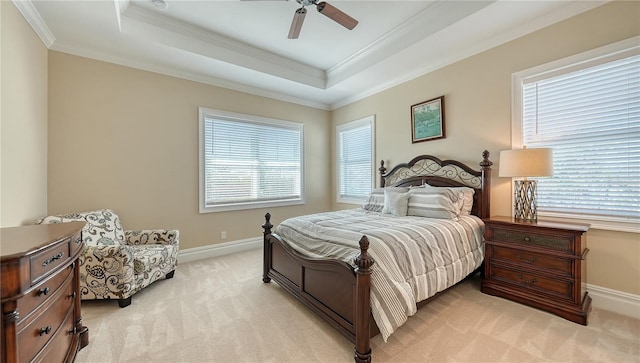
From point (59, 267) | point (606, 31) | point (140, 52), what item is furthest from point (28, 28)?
point (606, 31)

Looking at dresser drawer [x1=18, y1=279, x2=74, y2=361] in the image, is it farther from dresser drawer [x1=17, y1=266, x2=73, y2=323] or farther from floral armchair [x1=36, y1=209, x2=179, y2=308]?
floral armchair [x1=36, y1=209, x2=179, y2=308]

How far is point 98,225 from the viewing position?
2.87m

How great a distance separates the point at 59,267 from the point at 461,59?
4.44 meters

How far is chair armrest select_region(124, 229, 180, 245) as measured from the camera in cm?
314

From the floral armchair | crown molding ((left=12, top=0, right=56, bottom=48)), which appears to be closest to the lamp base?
the floral armchair

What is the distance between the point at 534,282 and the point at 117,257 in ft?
13.1

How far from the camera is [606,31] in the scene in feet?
7.70

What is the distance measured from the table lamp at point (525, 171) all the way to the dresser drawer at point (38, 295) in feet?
11.8

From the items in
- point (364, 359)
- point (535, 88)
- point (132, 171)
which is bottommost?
point (364, 359)

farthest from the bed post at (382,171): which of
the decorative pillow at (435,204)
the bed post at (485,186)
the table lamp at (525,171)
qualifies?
the table lamp at (525,171)

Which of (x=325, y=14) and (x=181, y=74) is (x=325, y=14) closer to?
(x=325, y=14)

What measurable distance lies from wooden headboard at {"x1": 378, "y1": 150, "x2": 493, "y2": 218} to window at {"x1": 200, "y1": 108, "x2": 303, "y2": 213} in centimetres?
183

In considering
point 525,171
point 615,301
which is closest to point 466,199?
point 525,171

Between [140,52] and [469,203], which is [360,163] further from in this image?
[140,52]
